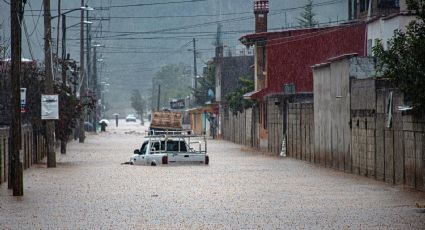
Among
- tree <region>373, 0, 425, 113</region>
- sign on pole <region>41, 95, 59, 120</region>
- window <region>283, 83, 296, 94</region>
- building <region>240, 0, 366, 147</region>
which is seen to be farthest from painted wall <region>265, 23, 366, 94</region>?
tree <region>373, 0, 425, 113</region>

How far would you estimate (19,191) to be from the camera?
2875 centimetres

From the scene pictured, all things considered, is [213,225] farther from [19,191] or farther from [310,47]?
[310,47]

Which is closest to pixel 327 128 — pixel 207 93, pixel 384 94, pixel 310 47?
pixel 384 94

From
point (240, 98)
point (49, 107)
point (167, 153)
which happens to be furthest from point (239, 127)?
point (49, 107)

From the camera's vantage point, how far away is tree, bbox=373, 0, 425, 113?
950 inches

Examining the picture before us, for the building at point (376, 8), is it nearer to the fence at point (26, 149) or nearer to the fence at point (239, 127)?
the fence at point (239, 127)

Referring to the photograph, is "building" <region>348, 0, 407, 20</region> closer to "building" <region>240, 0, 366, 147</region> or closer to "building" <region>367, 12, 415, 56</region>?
"building" <region>240, 0, 366, 147</region>

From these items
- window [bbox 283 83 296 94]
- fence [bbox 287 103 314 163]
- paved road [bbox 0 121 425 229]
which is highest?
window [bbox 283 83 296 94]

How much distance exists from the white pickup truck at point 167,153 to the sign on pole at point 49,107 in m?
3.85

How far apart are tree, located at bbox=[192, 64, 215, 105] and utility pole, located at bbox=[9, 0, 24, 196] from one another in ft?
323

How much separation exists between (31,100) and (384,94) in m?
19.2

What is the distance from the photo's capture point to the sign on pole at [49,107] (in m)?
45.2

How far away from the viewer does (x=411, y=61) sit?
24547 mm

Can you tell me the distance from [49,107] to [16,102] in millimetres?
16520
